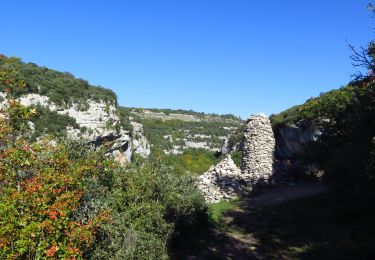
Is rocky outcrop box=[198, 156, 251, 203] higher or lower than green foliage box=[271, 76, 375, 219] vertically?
lower

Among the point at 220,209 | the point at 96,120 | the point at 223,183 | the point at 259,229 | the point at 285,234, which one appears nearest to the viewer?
the point at 285,234

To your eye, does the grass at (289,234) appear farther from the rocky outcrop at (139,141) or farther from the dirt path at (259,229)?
the rocky outcrop at (139,141)

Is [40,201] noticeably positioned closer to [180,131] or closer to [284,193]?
[284,193]

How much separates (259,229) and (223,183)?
11.2m

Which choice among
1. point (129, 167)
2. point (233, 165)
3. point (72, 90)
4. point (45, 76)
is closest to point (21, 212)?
point (129, 167)

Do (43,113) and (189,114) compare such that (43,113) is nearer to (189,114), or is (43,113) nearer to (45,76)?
(45,76)

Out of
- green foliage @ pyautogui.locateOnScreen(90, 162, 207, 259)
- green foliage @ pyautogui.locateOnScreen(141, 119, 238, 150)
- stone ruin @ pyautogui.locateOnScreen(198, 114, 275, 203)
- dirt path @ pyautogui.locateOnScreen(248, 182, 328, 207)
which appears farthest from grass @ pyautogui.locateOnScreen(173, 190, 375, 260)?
green foliage @ pyautogui.locateOnScreen(141, 119, 238, 150)

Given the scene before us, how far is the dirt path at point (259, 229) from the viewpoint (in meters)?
16.8

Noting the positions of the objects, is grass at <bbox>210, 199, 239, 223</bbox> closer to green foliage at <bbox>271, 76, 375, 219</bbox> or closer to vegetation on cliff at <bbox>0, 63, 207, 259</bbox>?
vegetation on cliff at <bbox>0, 63, 207, 259</bbox>

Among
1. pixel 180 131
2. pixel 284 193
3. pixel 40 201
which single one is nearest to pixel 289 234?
pixel 284 193

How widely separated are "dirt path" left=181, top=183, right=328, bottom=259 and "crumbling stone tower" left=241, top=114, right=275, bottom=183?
2.99 metres

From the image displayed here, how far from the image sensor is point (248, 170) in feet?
103

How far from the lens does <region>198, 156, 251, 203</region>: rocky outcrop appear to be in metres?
30.4

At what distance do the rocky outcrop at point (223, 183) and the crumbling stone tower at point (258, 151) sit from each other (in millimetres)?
670
